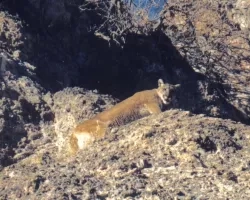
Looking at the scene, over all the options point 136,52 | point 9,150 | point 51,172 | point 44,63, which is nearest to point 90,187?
point 51,172

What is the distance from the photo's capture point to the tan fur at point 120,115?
16.2 feet

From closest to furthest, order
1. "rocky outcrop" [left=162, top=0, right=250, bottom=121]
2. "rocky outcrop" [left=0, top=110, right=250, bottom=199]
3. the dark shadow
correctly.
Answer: "rocky outcrop" [left=0, top=110, right=250, bottom=199] < the dark shadow < "rocky outcrop" [left=162, top=0, right=250, bottom=121]

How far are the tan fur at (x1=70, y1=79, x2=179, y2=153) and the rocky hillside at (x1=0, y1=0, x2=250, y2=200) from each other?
0.64ft

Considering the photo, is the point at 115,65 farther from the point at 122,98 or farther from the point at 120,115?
the point at 120,115

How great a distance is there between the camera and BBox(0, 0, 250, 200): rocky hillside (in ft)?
13.2

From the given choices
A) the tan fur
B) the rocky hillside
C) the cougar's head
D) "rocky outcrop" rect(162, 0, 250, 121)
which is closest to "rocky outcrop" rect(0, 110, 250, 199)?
the rocky hillside

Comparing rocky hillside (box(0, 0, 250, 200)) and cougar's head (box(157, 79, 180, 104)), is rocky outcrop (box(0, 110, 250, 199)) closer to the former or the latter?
rocky hillside (box(0, 0, 250, 200))

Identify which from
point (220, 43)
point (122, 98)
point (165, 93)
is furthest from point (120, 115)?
point (220, 43)

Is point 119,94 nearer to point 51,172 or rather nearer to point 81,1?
point 81,1

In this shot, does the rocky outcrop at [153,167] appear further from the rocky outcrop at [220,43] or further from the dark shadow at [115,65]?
the rocky outcrop at [220,43]

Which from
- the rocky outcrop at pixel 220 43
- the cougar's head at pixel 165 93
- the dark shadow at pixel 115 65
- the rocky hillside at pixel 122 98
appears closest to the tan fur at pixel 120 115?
the cougar's head at pixel 165 93

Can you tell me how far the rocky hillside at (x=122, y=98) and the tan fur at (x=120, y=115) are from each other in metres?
0.20

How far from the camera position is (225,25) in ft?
26.5

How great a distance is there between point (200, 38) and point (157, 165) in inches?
179
